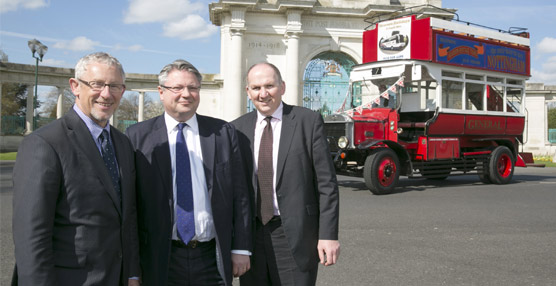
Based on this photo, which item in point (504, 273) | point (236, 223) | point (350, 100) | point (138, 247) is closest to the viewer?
point (138, 247)

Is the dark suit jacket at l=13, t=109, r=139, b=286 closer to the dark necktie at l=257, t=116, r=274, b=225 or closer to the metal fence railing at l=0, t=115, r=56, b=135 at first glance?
the dark necktie at l=257, t=116, r=274, b=225

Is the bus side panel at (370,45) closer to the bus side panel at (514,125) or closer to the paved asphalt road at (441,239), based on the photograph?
the paved asphalt road at (441,239)

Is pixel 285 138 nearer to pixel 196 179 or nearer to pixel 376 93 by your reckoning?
pixel 196 179

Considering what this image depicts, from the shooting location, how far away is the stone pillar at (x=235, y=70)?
945 inches

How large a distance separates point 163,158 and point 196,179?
222 millimetres

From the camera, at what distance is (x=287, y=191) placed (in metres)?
2.83

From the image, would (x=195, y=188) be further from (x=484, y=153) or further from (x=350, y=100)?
(x=484, y=153)

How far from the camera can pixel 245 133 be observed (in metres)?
3.06

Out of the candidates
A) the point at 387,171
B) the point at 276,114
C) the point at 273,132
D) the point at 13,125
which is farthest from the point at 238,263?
the point at 13,125

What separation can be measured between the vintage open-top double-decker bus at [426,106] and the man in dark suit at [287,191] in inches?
303

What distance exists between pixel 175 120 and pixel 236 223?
2.34 feet

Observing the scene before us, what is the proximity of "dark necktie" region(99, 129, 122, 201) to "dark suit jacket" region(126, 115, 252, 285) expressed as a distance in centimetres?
24

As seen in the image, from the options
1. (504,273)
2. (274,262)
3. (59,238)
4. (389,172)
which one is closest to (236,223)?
(274,262)

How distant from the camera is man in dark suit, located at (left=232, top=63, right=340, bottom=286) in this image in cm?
281
